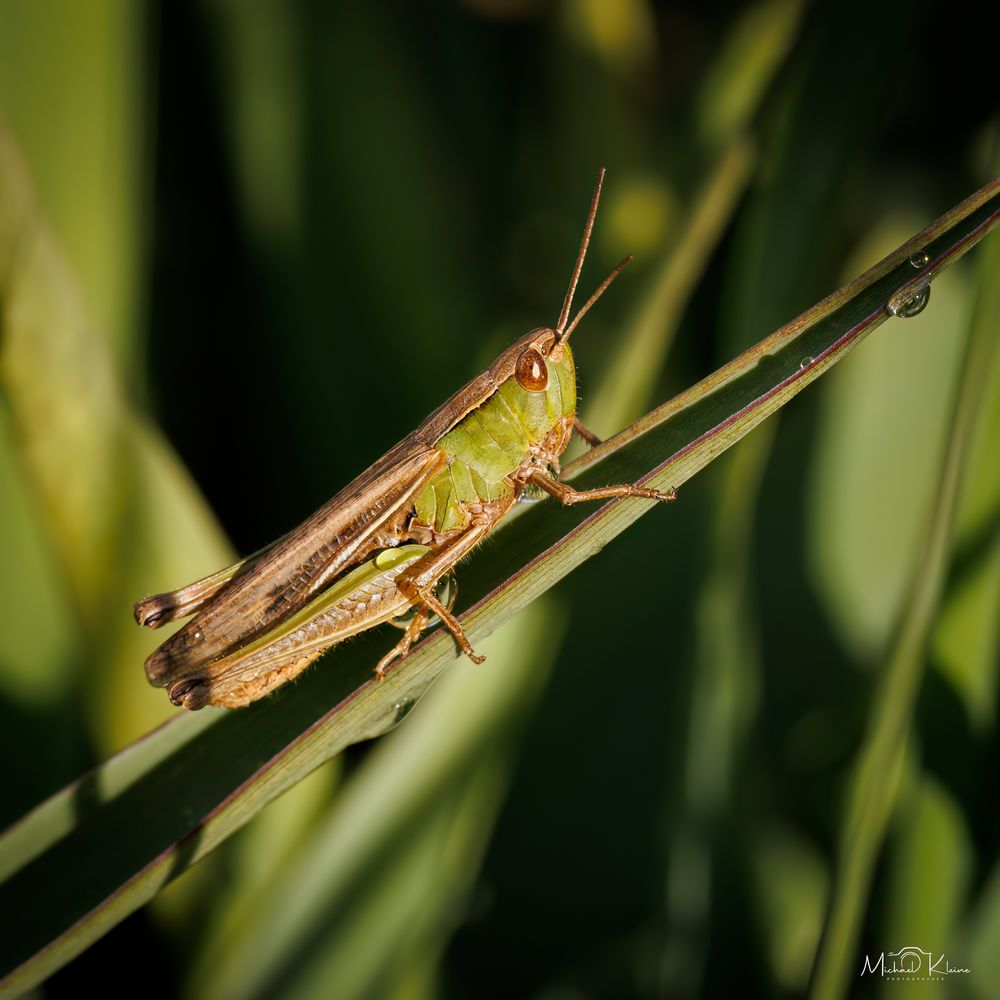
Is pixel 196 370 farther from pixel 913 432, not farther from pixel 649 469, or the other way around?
pixel 913 432

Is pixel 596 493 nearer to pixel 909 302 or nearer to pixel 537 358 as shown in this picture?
pixel 909 302

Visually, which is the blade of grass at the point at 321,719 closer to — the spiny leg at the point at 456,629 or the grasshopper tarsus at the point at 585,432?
the spiny leg at the point at 456,629

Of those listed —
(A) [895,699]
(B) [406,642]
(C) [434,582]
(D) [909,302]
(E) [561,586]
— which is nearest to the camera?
(D) [909,302]

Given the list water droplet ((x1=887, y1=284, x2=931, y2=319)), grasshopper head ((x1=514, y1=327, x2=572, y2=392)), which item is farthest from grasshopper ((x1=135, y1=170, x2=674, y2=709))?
water droplet ((x1=887, y1=284, x2=931, y2=319))

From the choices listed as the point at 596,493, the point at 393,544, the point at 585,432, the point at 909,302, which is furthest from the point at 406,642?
the point at 909,302

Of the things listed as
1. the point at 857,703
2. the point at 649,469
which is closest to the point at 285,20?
the point at 649,469

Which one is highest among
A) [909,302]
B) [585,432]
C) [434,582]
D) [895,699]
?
[585,432]
